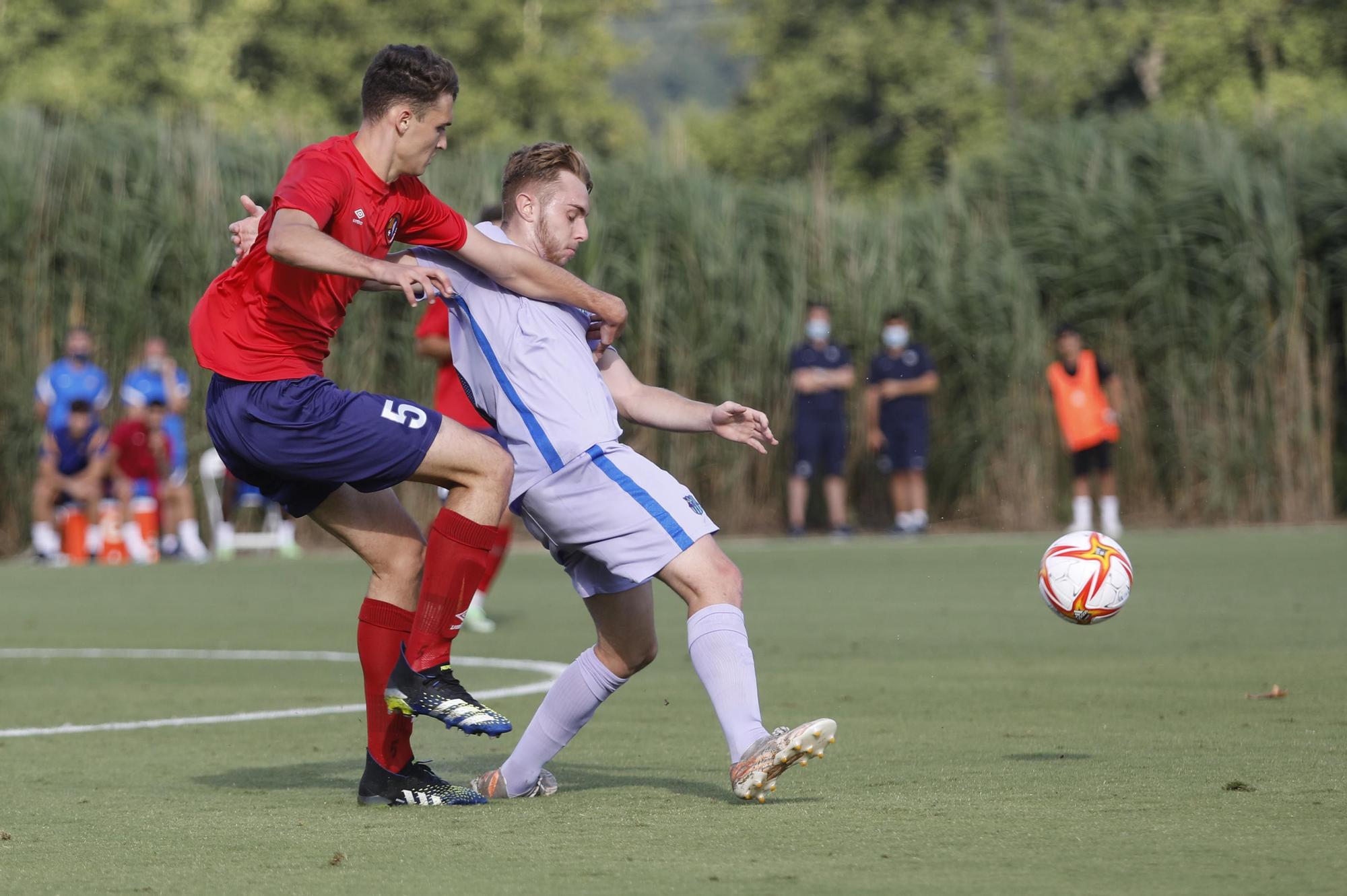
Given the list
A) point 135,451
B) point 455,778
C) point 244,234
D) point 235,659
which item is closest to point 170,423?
point 135,451

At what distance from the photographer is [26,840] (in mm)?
4703

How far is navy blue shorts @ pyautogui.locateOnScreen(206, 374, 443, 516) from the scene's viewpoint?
16.5 ft

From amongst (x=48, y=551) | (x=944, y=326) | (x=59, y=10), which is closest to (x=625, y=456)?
(x=48, y=551)

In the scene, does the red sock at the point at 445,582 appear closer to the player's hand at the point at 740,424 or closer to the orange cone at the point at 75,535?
the player's hand at the point at 740,424

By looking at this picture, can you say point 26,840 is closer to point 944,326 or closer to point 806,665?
point 806,665

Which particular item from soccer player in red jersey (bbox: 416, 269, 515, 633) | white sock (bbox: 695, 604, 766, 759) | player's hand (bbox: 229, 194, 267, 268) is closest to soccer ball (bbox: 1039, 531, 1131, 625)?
white sock (bbox: 695, 604, 766, 759)

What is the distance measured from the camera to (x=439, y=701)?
16.1ft

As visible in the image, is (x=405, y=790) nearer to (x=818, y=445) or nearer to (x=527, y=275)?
(x=527, y=275)

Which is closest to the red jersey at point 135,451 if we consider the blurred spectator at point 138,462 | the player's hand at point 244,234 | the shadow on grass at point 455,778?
the blurred spectator at point 138,462

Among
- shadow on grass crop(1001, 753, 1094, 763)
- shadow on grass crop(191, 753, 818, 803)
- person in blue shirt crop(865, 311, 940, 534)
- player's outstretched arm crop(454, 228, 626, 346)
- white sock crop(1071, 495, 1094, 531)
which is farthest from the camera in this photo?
person in blue shirt crop(865, 311, 940, 534)

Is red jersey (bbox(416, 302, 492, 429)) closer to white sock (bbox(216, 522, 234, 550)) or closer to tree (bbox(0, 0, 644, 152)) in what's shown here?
white sock (bbox(216, 522, 234, 550))

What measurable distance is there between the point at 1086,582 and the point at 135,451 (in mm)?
13588

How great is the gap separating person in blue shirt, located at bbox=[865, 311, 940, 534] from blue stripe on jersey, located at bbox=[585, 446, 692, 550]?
49.3ft

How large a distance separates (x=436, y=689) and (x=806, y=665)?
175 inches
